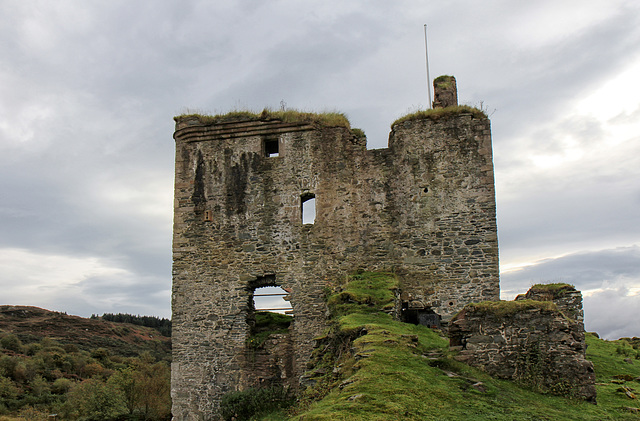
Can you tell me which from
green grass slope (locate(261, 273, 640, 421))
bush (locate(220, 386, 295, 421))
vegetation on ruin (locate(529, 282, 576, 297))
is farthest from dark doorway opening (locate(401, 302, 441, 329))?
bush (locate(220, 386, 295, 421))

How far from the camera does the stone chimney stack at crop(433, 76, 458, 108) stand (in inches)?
624

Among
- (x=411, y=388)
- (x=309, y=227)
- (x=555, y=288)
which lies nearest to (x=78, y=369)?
(x=309, y=227)

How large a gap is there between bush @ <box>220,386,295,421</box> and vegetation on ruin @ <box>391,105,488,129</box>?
8.31 metres

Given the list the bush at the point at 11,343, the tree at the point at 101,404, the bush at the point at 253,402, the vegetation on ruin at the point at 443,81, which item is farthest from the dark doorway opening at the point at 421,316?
the bush at the point at 11,343

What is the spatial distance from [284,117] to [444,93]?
484 centimetres

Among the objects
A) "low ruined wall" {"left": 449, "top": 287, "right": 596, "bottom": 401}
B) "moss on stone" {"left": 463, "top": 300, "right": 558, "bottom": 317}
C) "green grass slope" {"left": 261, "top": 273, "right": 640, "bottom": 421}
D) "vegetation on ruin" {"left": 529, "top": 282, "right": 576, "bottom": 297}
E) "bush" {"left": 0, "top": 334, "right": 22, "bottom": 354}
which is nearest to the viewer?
"green grass slope" {"left": 261, "top": 273, "right": 640, "bottom": 421}

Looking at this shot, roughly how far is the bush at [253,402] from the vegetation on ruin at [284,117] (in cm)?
767

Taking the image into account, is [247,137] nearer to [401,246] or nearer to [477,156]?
[401,246]

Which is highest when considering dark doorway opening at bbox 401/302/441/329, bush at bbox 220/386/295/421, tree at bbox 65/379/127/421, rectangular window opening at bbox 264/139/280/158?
rectangular window opening at bbox 264/139/280/158

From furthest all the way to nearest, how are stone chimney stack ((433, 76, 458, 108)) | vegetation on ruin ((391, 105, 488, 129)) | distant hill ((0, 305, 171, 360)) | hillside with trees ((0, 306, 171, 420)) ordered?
distant hill ((0, 305, 171, 360)) < hillside with trees ((0, 306, 171, 420)) < stone chimney stack ((433, 76, 458, 108)) < vegetation on ruin ((391, 105, 488, 129))

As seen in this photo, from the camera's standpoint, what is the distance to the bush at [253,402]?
13.9 m

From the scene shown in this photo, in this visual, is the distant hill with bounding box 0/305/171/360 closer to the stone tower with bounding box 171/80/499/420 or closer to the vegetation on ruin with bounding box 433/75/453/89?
the stone tower with bounding box 171/80/499/420

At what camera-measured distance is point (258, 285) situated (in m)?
15.5

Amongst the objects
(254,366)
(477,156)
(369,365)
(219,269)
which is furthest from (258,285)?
(369,365)
